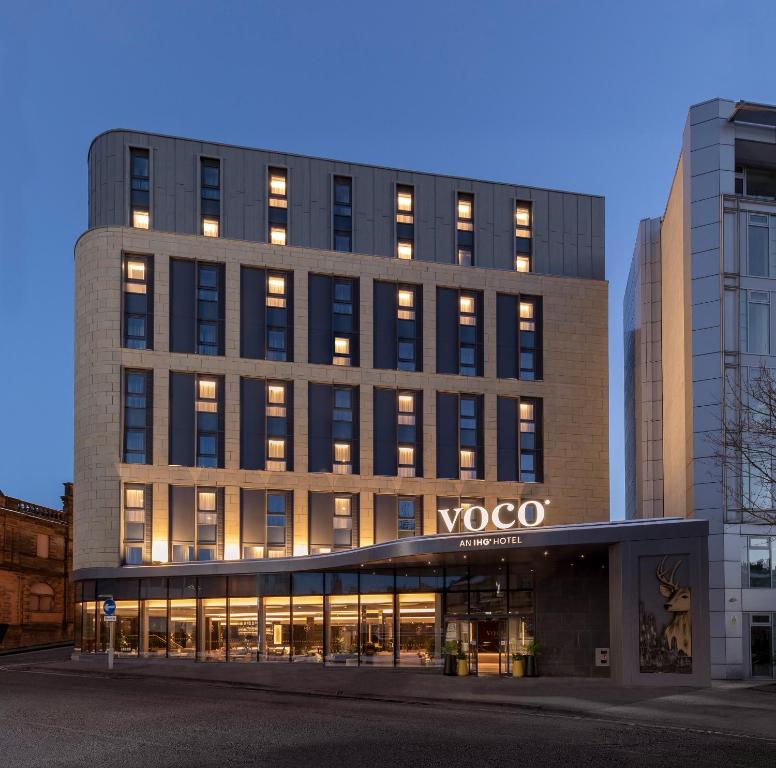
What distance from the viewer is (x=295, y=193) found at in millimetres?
66750

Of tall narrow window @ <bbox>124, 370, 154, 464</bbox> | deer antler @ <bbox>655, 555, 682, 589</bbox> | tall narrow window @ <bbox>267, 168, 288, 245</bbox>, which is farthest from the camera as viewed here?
tall narrow window @ <bbox>267, 168, 288, 245</bbox>

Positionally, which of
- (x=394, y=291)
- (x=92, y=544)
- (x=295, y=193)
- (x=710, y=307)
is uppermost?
(x=295, y=193)

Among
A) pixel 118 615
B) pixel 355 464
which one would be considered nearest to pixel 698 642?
pixel 355 464

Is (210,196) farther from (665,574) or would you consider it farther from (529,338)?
(665,574)

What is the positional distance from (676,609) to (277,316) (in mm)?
35863

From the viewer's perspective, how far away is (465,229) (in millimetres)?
69688

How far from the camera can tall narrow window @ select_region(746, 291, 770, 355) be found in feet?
147

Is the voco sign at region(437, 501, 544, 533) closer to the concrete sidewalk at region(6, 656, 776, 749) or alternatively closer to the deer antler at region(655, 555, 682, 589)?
the deer antler at region(655, 555, 682, 589)

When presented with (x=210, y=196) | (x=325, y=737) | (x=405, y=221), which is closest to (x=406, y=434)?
(x=405, y=221)

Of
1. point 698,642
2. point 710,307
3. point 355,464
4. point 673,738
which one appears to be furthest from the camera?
point 355,464

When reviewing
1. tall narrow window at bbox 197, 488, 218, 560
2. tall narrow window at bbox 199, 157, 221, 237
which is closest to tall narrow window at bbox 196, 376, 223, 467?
tall narrow window at bbox 197, 488, 218, 560

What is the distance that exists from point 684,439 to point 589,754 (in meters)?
30.6

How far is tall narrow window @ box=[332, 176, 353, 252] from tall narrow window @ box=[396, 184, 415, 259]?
3.15 metres

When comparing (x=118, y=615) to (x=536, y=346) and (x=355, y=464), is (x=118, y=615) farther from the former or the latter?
(x=536, y=346)
